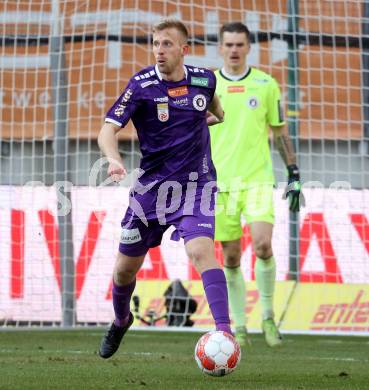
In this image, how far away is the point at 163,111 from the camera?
6.20 metres

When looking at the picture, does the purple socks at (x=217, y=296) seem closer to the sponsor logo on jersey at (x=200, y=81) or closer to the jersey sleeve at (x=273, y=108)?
the sponsor logo on jersey at (x=200, y=81)

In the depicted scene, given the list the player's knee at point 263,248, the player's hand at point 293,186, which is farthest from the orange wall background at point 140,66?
the player's knee at point 263,248

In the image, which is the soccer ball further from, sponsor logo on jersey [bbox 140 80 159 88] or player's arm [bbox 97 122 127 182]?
sponsor logo on jersey [bbox 140 80 159 88]

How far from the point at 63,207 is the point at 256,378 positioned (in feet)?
19.2

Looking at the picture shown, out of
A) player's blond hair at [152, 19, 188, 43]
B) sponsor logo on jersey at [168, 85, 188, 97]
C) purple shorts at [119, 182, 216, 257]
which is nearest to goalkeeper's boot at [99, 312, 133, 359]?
purple shorts at [119, 182, 216, 257]

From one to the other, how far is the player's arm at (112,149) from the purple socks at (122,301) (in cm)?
98

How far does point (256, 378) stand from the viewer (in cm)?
587

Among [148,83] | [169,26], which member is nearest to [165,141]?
[148,83]

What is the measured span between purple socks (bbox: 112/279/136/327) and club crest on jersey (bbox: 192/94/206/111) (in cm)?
112

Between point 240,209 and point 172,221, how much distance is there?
8.33 ft

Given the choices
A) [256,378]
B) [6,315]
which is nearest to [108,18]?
[6,315]

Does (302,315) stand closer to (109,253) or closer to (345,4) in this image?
(109,253)

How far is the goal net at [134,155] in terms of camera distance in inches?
436

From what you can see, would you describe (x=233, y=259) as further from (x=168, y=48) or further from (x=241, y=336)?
(x=168, y=48)
